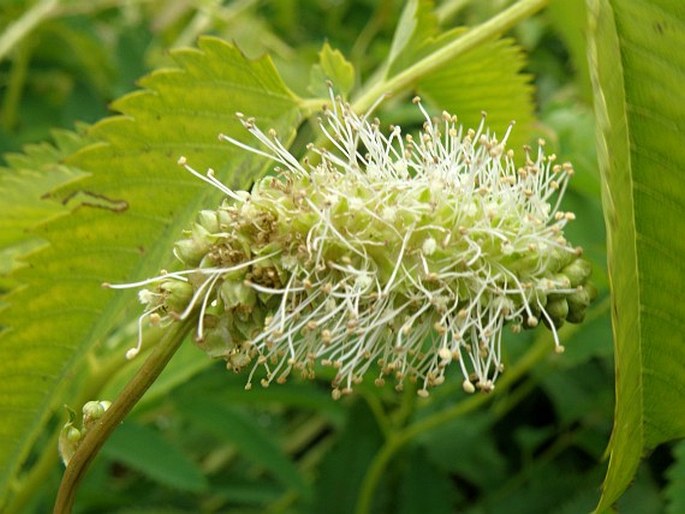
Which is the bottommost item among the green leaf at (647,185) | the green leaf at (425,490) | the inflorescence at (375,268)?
the green leaf at (425,490)

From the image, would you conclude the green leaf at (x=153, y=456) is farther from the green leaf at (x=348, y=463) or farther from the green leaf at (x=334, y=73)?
the green leaf at (x=334, y=73)

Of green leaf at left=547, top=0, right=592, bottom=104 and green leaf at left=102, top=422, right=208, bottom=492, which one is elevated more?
green leaf at left=547, top=0, right=592, bottom=104

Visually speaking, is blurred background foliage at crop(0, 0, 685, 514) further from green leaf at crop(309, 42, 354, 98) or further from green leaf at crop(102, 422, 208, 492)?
green leaf at crop(309, 42, 354, 98)

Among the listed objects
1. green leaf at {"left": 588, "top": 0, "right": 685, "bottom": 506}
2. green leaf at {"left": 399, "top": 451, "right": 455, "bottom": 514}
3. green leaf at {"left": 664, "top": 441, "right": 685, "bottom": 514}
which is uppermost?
green leaf at {"left": 588, "top": 0, "right": 685, "bottom": 506}

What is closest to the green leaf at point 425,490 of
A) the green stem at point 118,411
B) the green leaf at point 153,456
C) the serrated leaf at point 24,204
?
the green leaf at point 153,456

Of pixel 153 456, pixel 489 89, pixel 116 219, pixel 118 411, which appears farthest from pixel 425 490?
pixel 118 411

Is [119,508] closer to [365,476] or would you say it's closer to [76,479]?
[365,476]

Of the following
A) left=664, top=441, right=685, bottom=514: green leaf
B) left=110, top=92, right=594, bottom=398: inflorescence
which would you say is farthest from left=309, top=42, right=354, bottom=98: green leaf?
left=664, top=441, right=685, bottom=514: green leaf

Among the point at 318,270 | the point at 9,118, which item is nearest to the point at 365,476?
the point at 318,270
